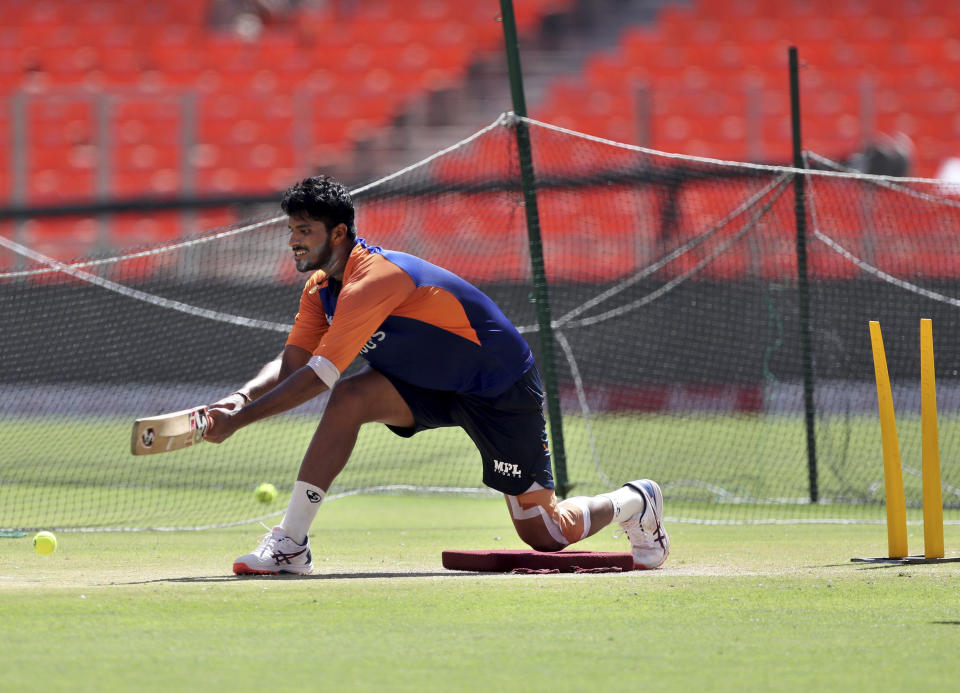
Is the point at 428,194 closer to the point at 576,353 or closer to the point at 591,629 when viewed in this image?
the point at 576,353

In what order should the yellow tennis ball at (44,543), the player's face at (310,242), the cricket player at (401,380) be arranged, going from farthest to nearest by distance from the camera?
1. the yellow tennis ball at (44,543)
2. the player's face at (310,242)
3. the cricket player at (401,380)

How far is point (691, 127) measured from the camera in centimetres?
2138

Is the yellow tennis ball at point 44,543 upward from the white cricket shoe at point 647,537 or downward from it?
upward

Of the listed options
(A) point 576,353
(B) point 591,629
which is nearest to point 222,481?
(A) point 576,353

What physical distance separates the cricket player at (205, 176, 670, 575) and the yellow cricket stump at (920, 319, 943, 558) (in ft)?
3.98

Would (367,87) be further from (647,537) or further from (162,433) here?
(162,433)

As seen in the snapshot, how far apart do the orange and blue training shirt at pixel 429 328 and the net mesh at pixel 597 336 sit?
3367 millimetres

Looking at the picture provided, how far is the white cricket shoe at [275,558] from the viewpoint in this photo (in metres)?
6.57

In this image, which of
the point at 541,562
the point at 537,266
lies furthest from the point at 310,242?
the point at 537,266

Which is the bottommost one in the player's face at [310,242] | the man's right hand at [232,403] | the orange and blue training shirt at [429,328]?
the man's right hand at [232,403]

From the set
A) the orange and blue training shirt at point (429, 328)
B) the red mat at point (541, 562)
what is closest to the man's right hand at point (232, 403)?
the orange and blue training shirt at point (429, 328)

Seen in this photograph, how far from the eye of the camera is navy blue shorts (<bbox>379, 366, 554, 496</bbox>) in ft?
22.7

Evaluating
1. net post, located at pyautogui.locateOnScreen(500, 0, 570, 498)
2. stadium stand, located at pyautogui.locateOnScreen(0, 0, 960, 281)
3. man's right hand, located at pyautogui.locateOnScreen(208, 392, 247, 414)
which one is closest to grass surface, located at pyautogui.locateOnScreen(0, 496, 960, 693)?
man's right hand, located at pyautogui.locateOnScreen(208, 392, 247, 414)

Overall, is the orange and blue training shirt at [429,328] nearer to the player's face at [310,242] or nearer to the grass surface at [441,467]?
the player's face at [310,242]
